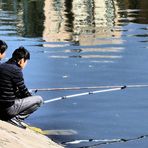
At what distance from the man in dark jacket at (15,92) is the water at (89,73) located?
1270 millimetres

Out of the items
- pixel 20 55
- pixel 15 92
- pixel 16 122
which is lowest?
pixel 16 122

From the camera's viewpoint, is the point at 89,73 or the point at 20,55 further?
the point at 89,73

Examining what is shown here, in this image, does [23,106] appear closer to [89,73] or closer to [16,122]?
[16,122]

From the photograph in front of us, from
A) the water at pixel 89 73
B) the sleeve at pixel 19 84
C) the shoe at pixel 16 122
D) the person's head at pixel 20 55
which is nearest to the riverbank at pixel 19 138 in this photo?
the shoe at pixel 16 122

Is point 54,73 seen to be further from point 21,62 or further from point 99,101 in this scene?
point 21,62

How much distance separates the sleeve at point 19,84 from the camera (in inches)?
523

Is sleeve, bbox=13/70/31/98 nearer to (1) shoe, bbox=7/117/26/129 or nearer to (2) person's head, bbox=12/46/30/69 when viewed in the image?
(2) person's head, bbox=12/46/30/69

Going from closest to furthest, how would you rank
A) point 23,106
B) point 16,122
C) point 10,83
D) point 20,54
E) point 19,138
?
1. point 19,138
2. point 20,54
3. point 10,83
4. point 23,106
5. point 16,122

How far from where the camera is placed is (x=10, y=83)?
13414 millimetres

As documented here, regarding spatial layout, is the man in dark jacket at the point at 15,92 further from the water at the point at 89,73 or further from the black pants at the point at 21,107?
the water at the point at 89,73

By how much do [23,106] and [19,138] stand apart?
88.8 inches

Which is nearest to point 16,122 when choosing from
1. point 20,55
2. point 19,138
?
point 20,55

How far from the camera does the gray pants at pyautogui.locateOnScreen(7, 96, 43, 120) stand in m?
13.8

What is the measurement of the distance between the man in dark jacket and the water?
1.27 meters
